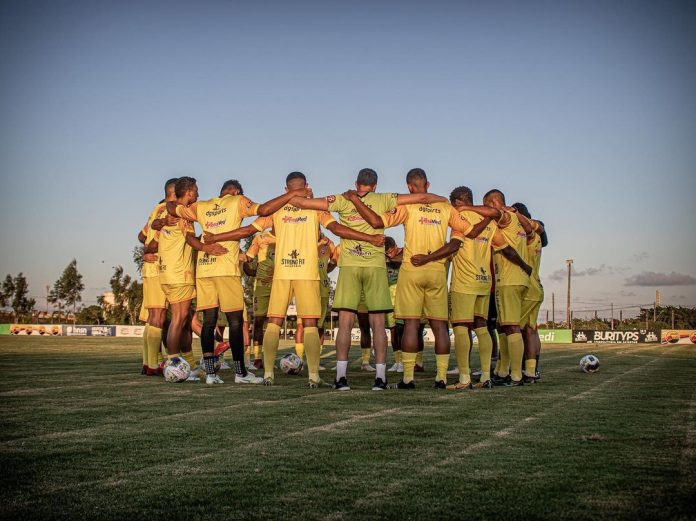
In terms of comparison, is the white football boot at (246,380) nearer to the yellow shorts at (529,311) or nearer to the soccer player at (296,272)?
the soccer player at (296,272)

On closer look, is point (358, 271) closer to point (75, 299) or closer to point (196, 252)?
point (196, 252)

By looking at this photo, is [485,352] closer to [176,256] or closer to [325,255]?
[325,255]

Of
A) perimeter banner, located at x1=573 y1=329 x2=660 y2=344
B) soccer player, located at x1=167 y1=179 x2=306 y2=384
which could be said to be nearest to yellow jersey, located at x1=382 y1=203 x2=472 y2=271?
soccer player, located at x1=167 y1=179 x2=306 y2=384

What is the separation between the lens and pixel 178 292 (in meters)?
10.1

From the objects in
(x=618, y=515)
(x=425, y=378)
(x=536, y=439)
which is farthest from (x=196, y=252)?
(x=618, y=515)

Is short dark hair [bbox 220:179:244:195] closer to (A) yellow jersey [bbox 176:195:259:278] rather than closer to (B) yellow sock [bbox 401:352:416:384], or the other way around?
(A) yellow jersey [bbox 176:195:259:278]

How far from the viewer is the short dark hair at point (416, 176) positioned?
29.5 ft

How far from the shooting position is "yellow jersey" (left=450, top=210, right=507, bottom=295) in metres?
9.34

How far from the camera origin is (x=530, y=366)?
10.3 m

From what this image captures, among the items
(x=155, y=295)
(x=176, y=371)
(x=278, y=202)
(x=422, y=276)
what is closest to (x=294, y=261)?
(x=278, y=202)

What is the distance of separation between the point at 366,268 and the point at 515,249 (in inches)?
99.0

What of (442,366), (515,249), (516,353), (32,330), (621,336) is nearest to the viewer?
(442,366)

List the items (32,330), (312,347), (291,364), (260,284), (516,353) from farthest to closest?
1. (32,330)
2. (260,284)
3. (291,364)
4. (516,353)
5. (312,347)

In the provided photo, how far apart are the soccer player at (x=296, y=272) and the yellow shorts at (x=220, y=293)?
0.65m
